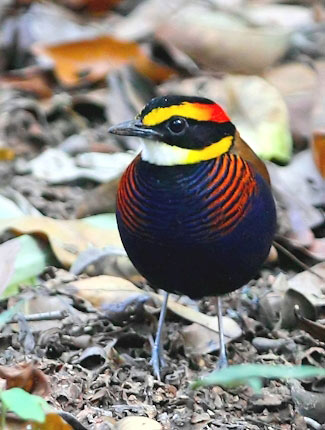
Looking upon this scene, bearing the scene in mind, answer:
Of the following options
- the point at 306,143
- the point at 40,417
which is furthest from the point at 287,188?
the point at 40,417

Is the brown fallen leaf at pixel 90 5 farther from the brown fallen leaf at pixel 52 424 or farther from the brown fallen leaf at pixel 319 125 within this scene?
the brown fallen leaf at pixel 52 424

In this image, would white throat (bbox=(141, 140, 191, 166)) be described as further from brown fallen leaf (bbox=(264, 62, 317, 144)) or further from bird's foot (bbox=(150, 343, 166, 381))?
brown fallen leaf (bbox=(264, 62, 317, 144))

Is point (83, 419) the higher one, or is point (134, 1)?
point (83, 419)

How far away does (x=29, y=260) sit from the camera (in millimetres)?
4461

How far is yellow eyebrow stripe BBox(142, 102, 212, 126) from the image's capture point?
3.60m

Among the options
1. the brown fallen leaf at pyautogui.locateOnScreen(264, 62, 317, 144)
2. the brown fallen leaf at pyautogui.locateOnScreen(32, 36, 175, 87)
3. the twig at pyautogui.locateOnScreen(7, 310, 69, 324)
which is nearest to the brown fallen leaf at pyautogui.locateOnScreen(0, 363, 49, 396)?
the twig at pyautogui.locateOnScreen(7, 310, 69, 324)

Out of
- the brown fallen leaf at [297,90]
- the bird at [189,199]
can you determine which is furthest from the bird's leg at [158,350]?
the brown fallen leaf at [297,90]

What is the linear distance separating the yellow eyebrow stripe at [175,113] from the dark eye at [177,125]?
0.07ft

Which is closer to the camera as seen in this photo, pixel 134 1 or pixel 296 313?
pixel 296 313

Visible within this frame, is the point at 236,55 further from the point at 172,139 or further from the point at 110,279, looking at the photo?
the point at 172,139

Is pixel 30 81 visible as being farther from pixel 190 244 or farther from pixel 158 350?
pixel 190 244

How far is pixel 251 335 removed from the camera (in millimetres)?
4281

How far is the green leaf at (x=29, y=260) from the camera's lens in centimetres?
439

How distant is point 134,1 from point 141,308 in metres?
4.24
